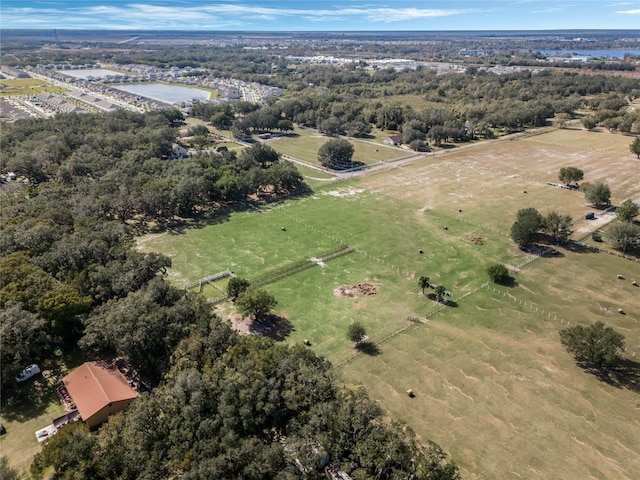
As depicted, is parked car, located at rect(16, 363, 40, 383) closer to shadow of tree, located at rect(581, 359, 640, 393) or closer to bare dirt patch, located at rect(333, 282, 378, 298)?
bare dirt patch, located at rect(333, 282, 378, 298)

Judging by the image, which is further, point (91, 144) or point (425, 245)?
point (91, 144)

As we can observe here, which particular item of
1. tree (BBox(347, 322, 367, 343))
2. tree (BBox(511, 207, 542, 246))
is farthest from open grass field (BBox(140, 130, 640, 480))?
tree (BBox(511, 207, 542, 246))

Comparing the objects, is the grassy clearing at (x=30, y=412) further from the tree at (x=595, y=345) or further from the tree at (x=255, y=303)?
the tree at (x=595, y=345)

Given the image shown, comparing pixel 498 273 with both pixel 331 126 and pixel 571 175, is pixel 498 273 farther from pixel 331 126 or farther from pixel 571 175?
pixel 331 126

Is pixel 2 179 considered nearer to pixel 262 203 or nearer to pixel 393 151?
pixel 262 203

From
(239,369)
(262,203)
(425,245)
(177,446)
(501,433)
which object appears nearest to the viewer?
(177,446)

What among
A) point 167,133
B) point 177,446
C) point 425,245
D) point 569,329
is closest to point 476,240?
point 425,245

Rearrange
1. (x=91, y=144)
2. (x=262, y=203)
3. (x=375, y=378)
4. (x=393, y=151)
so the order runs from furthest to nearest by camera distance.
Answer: (x=393, y=151)
(x=91, y=144)
(x=262, y=203)
(x=375, y=378)
